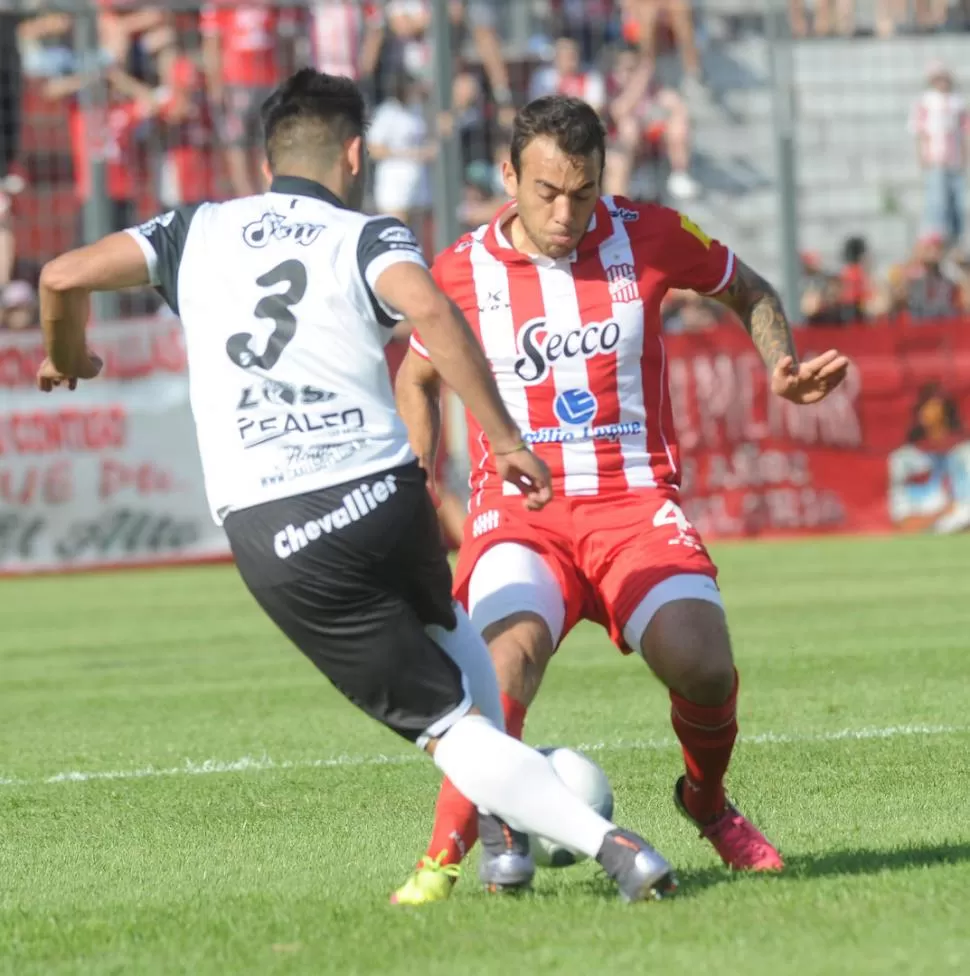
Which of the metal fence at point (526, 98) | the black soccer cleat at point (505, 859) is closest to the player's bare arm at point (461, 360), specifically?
the black soccer cleat at point (505, 859)

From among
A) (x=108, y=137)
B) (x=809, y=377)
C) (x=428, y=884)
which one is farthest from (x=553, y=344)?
(x=108, y=137)

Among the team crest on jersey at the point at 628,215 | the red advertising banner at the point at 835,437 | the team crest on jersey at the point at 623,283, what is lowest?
the red advertising banner at the point at 835,437

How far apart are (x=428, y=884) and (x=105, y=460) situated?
13067mm

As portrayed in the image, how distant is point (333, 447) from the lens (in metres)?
4.69

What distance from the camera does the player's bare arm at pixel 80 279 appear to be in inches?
186

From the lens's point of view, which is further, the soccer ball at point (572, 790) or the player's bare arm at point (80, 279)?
the soccer ball at point (572, 790)

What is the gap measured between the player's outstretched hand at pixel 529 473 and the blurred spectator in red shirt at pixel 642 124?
15.5 m

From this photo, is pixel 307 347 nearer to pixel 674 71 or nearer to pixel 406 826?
pixel 406 826

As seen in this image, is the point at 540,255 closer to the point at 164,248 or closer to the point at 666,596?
the point at 666,596

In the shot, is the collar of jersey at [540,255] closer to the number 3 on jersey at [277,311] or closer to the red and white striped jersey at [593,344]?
the red and white striped jersey at [593,344]

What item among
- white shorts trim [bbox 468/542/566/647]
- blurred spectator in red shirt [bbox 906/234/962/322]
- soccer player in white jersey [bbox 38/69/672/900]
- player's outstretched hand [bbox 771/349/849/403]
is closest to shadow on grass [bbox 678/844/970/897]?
soccer player in white jersey [bbox 38/69/672/900]

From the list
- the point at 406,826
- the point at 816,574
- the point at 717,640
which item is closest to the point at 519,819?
the point at 717,640

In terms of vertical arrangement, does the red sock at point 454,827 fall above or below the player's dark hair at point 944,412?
above

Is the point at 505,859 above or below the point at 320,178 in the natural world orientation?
below
